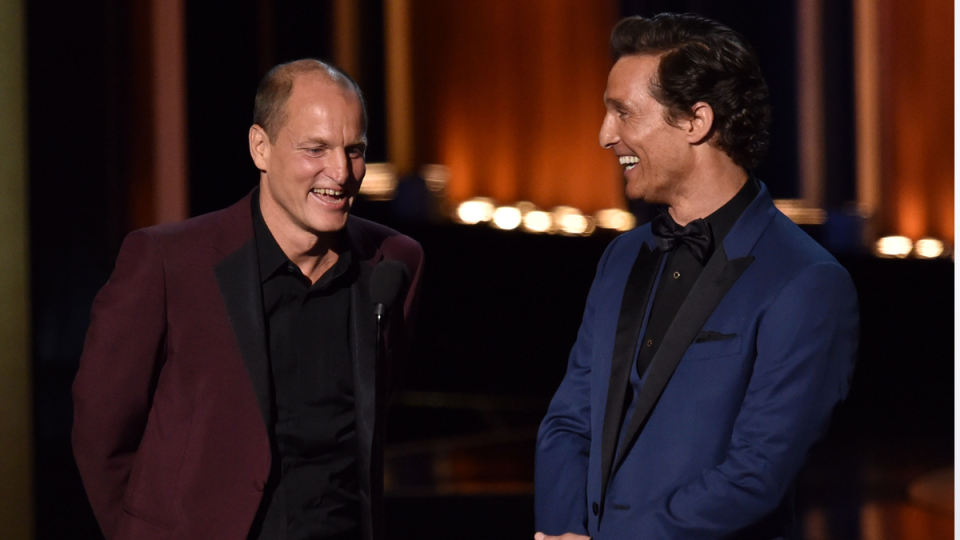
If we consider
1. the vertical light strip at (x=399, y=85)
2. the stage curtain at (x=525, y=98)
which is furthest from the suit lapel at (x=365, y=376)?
the stage curtain at (x=525, y=98)

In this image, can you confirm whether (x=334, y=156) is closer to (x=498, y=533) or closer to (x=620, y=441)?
(x=620, y=441)

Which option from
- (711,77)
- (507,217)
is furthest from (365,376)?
(507,217)

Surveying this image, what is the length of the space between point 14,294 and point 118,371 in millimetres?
→ 1154

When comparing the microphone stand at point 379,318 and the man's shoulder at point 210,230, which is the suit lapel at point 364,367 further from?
the man's shoulder at point 210,230

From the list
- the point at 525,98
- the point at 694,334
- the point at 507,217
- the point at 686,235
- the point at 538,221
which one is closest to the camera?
the point at 694,334

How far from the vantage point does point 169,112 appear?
4.88m

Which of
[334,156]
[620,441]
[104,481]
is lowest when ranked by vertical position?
[104,481]

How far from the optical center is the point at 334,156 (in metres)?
2.18

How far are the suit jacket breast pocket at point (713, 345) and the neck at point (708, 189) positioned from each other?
0.92 ft

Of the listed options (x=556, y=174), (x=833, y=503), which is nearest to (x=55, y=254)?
(x=833, y=503)

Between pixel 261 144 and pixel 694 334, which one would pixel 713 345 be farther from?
pixel 261 144

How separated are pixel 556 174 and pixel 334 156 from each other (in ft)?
21.0

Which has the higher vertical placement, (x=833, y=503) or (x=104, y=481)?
(x=104, y=481)

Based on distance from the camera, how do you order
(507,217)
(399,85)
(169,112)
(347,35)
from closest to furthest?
(169,112) < (347,35) < (399,85) < (507,217)
